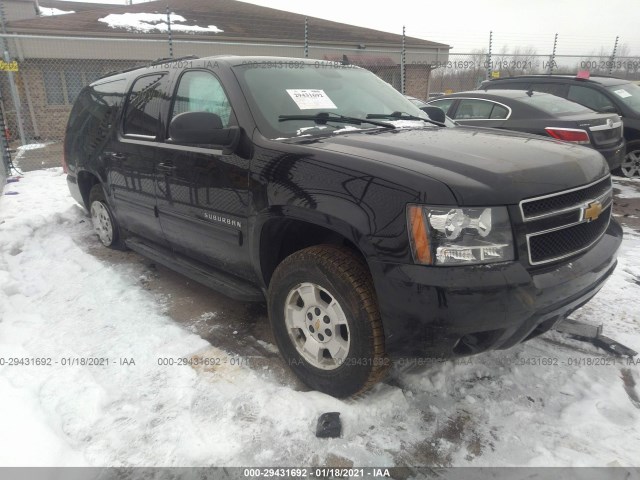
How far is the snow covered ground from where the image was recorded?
2246mm

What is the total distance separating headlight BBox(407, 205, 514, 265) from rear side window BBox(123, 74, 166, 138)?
2.53 meters

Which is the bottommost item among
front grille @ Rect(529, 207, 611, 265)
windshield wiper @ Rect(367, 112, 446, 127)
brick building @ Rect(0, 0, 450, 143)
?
front grille @ Rect(529, 207, 611, 265)

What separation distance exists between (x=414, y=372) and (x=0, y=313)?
3188 mm

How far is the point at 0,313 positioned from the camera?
3602 millimetres

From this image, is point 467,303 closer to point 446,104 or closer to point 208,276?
point 208,276

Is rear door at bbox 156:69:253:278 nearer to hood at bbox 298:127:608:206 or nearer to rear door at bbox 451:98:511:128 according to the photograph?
hood at bbox 298:127:608:206

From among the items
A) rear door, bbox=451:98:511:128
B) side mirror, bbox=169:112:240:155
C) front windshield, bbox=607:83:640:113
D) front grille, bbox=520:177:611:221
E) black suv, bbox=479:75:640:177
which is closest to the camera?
front grille, bbox=520:177:611:221

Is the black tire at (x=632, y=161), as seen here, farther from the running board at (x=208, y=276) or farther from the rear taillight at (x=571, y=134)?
the running board at (x=208, y=276)

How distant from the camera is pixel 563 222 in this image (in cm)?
232

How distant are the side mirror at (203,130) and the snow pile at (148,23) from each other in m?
16.5

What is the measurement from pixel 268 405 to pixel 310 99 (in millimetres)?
1997

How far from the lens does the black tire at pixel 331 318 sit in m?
2.31

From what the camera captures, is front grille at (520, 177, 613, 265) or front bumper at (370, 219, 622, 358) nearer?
front bumper at (370, 219, 622, 358)

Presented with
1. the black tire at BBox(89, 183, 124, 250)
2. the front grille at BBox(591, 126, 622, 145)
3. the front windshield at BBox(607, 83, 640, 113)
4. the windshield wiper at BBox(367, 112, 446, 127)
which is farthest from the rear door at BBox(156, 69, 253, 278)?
the front windshield at BBox(607, 83, 640, 113)
